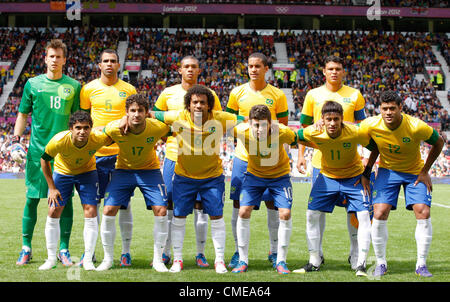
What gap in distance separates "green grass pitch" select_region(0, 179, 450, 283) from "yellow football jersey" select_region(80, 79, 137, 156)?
1.65 metres

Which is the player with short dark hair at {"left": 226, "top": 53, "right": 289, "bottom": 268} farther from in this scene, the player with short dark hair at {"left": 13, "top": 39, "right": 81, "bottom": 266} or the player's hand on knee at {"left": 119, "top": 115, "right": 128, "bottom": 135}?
the player with short dark hair at {"left": 13, "top": 39, "right": 81, "bottom": 266}

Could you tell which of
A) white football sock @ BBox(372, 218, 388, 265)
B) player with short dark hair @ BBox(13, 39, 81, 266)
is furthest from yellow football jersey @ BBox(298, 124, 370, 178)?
player with short dark hair @ BBox(13, 39, 81, 266)

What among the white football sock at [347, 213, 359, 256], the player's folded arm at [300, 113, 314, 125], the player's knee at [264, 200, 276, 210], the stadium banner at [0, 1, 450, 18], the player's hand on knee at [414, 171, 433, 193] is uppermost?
the stadium banner at [0, 1, 450, 18]

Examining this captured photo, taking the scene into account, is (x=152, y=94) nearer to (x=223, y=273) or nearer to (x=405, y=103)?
(x=405, y=103)

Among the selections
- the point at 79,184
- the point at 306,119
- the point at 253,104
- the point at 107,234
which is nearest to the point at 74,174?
the point at 79,184

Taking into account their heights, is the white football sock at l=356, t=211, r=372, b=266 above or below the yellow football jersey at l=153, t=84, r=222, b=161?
below

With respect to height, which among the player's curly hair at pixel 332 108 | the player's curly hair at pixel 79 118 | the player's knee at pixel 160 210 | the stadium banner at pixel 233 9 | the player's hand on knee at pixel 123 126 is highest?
the stadium banner at pixel 233 9

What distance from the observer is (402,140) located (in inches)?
223

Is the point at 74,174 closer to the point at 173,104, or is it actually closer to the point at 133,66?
the point at 173,104

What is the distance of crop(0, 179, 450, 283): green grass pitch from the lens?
530cm

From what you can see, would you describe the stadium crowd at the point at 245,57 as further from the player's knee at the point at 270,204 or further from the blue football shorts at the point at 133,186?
the blue football shorts at the point at 133,186

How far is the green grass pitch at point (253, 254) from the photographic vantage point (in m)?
5.30

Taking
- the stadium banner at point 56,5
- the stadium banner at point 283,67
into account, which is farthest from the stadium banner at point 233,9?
the stadium banner at point 283,67

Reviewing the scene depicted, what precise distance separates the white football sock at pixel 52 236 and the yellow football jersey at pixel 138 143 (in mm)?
981
